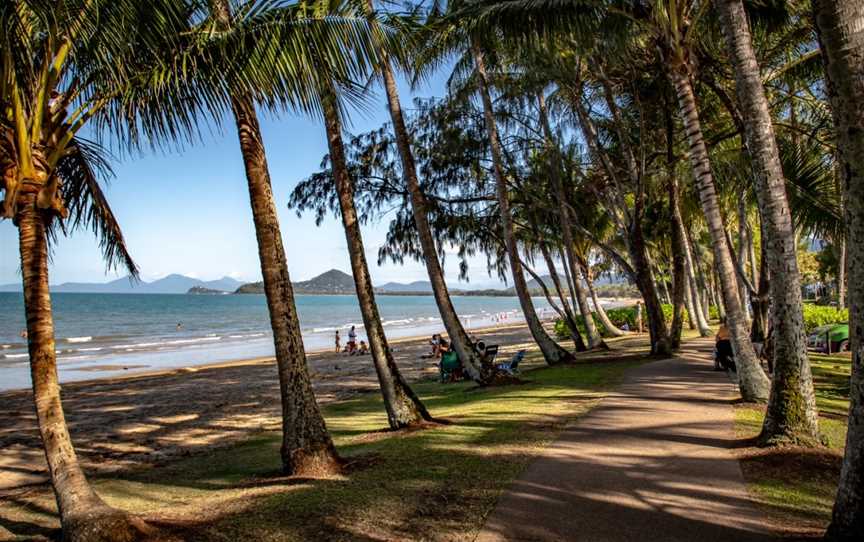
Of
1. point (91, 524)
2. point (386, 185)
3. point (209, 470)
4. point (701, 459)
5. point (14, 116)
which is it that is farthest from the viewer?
point (386, 185)

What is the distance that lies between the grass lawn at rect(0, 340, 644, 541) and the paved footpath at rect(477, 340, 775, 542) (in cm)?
30

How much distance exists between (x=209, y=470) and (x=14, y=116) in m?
4.44

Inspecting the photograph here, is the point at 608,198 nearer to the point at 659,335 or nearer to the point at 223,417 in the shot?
the point at 659,335

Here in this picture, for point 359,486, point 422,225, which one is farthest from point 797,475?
point 422,225

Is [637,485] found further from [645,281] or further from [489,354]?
[645,281]

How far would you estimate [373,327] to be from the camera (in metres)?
7.80

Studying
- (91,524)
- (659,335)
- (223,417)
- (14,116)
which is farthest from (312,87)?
(659,335)

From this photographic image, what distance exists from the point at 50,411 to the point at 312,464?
2.35 meters

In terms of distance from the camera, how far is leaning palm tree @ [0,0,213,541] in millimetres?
4258

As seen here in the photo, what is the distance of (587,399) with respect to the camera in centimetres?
908

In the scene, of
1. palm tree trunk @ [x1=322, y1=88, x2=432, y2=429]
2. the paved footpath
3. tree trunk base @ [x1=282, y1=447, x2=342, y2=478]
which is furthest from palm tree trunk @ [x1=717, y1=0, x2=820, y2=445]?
tree trunk base @ [x1=282, y1=447, x2=342, y2=478]

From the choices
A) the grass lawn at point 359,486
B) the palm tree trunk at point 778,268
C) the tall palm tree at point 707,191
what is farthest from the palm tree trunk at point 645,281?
the palm tree trunk at point 778,268

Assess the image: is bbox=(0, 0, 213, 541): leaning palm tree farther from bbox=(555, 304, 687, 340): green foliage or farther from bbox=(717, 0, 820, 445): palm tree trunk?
Result: bbox=(555, 304, 687, 340): green foliage

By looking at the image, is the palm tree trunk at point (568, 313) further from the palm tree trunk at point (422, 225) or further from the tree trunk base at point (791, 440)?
the tree trunk base at point (791, 440)
